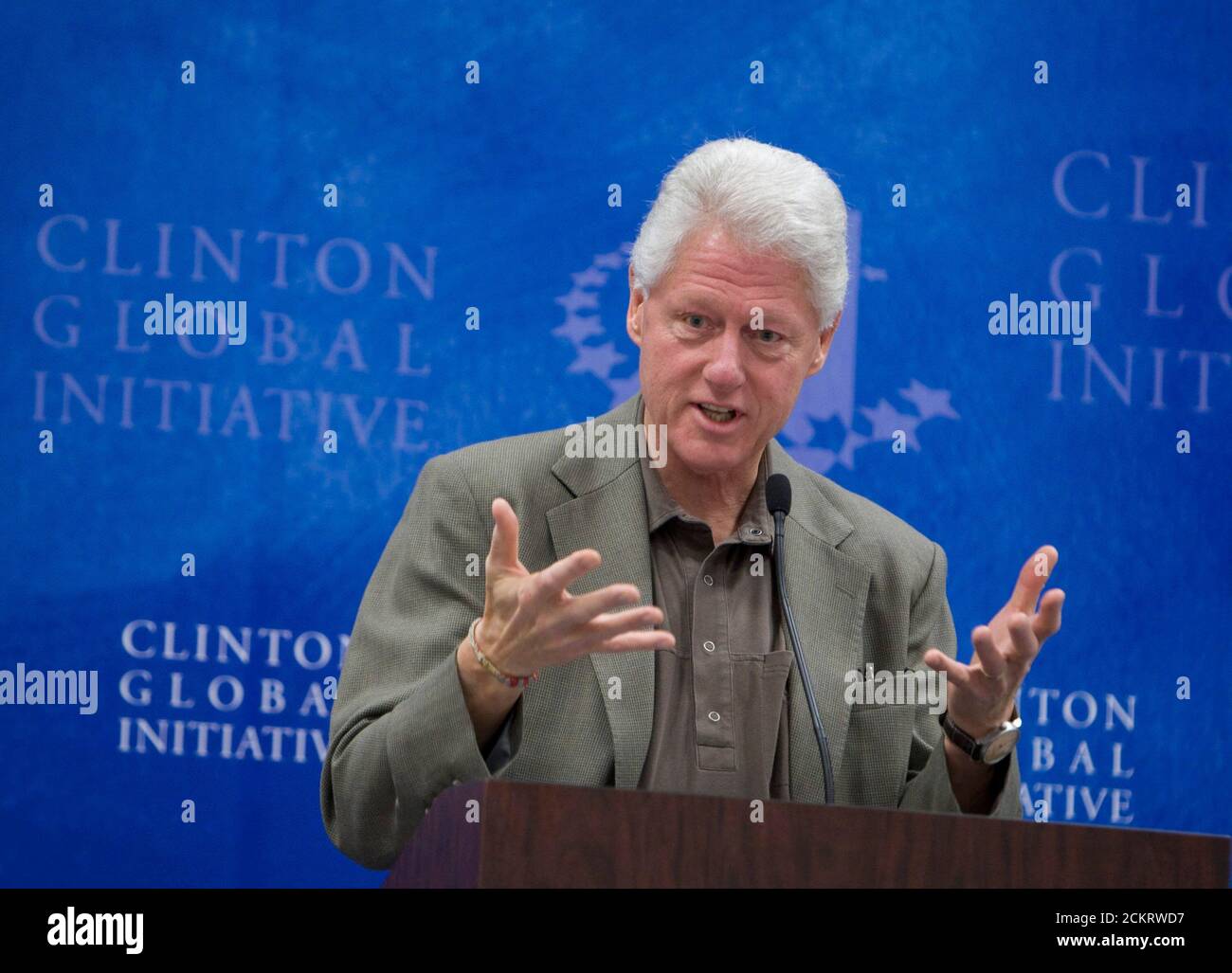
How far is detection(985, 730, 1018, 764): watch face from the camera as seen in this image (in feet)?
6.46

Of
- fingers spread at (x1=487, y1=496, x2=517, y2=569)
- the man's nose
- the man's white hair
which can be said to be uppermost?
the man's white hair

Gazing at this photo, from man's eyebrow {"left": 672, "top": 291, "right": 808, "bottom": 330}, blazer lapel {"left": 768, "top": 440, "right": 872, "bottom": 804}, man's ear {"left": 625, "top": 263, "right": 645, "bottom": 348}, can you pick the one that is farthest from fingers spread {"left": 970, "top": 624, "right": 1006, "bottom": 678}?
man's ear {"left": 625, "top": 263, "right": 645, "bottom": 348}

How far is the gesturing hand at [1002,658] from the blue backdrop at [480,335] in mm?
1370

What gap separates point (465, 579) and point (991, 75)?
199 centimetres

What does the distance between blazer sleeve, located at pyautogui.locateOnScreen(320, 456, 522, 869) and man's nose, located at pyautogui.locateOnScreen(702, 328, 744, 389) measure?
41 centimetres

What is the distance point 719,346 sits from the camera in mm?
2238

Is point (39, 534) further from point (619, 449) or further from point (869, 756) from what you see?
point (869, 756)

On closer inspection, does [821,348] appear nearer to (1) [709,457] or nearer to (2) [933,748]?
(1) [709,457]

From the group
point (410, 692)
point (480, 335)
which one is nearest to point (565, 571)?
point (410, 692)

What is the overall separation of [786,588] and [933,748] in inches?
17.0

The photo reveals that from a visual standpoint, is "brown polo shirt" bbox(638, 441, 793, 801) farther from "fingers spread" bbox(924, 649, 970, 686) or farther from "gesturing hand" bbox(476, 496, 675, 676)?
"gesturing hand" bbox(476, 496, 675, 676)

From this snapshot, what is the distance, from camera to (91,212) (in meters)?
3.25

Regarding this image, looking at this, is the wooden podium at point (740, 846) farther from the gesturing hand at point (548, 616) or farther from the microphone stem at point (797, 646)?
the microphone stem at point (797, 646)
